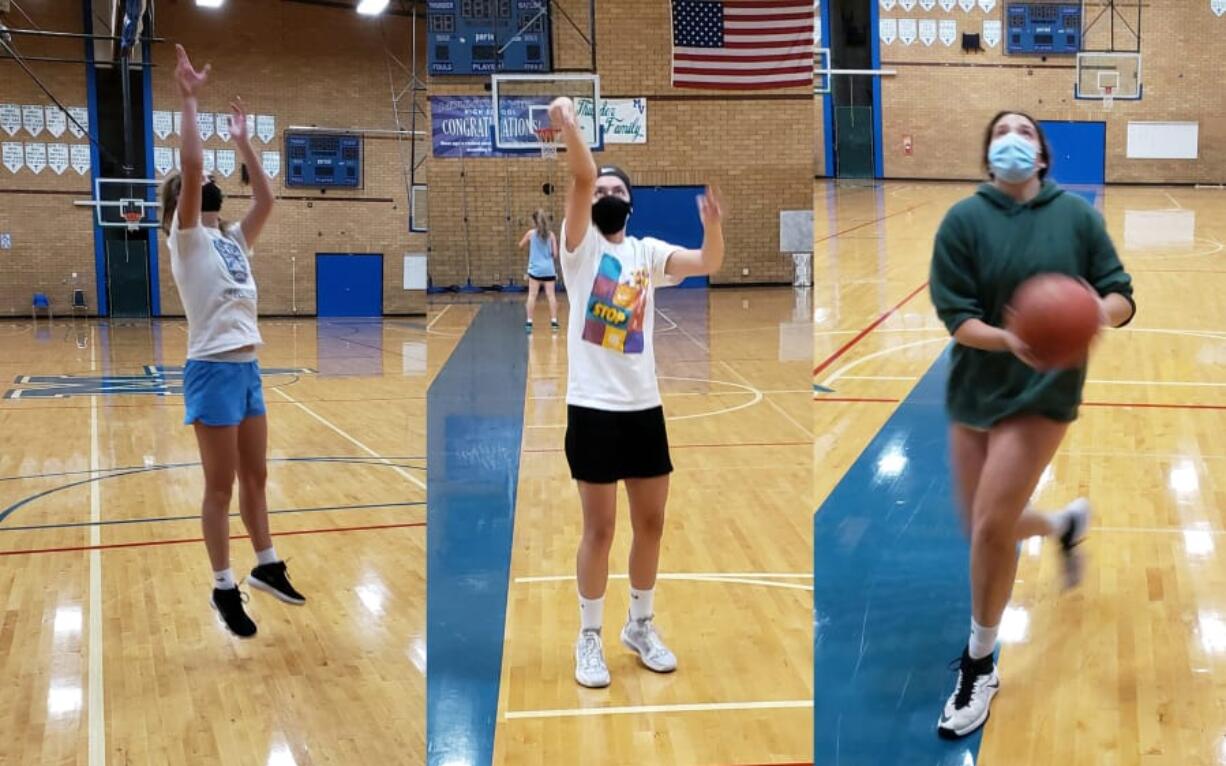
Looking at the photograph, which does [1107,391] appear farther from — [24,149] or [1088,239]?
Result: [24,149]

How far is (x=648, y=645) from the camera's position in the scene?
2631 mm

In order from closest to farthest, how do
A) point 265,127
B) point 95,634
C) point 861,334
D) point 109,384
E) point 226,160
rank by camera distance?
point 95,634 < point 861,334 < point 109,384 < point 226,160 < point 265,127

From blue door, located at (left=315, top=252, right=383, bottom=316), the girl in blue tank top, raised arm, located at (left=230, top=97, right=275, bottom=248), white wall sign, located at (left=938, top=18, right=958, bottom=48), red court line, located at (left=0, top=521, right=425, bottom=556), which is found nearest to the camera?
raised arm, located at (left=230, top=97, right=275, bottom=248)

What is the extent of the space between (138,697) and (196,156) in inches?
47.2

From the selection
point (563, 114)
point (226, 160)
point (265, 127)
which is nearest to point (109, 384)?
point (226, 160)

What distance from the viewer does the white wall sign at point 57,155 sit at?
16.1 metres

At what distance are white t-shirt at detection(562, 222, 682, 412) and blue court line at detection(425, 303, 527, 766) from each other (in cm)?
66

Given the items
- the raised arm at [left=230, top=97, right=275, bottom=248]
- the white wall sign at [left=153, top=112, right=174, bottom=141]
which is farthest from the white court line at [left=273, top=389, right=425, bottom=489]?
the white wall sign at [left=153, top=112, right=174, bottom=141]

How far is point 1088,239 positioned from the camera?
2.25m

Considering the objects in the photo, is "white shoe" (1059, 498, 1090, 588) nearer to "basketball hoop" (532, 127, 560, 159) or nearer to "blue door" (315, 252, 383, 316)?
"basketball hoop" (532, 127, 560, 159)

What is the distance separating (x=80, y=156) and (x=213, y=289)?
1525 cm

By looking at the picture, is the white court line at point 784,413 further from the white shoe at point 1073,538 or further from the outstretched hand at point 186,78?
the outstretched hand at point 186,78

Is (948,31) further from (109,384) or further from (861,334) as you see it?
(109,384)

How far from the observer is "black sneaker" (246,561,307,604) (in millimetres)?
2914
